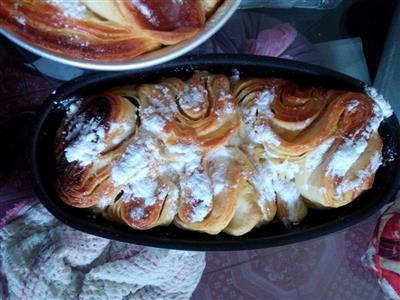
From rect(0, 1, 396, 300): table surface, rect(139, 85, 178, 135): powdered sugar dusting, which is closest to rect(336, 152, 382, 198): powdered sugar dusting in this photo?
rect(139, 85, 178, 135): powdered sugar dusting

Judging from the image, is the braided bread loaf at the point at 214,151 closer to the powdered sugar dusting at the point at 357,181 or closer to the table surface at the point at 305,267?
the powdered sugar dusting at the point at 357,181

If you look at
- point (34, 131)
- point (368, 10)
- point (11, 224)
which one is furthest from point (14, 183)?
point (368, 10)

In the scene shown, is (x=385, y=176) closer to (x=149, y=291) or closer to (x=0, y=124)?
(x=149, y=291)

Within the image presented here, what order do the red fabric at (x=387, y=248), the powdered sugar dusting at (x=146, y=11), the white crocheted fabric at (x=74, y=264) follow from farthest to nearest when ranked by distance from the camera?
the red fabric at (x=387, y=248)
the white crocheted fabric at (x=74, y=264)
the powdered sugar dusting at (x=146, y=11)

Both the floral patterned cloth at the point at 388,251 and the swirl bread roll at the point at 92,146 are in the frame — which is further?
the floral patterned cloth at the point at 388,251

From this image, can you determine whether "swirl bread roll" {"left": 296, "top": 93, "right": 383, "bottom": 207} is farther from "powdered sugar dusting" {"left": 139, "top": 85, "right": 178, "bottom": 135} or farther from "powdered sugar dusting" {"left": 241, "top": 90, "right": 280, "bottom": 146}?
"powdered sugar dusting" {"left": 139, "top": 85, "right": 178, "bottom": 135}

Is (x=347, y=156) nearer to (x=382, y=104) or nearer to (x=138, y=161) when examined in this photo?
(x=382, y=104)

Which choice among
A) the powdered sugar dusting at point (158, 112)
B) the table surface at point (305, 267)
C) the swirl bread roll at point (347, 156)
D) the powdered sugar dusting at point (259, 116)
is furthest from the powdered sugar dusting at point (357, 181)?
the table surface at point (305, 267)
